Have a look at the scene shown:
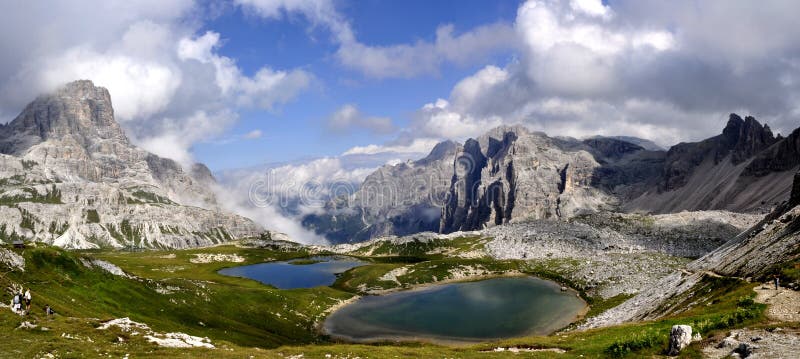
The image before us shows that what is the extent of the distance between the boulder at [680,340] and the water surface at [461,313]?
236 ft

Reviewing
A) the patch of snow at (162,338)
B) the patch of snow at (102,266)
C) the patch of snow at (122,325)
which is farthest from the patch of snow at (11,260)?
the patch of snow at (162,338)

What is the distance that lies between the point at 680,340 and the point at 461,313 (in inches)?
3851

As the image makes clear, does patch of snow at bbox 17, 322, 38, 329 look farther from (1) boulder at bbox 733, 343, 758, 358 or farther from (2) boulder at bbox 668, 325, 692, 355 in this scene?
(1) boulder at bbox 733, 343, 758, 358

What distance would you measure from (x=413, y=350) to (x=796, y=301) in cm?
3930

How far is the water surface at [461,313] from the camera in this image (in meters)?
111

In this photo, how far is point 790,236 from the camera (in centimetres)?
7262

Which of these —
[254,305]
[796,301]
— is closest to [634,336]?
[796,301]

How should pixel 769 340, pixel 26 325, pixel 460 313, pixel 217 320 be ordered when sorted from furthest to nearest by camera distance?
pixel 460 313 < pixel 217 320 < pixel 26 325 < pixel 769 340

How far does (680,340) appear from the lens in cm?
3694

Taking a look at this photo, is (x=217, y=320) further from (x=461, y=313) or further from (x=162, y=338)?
(x=461, y=313)

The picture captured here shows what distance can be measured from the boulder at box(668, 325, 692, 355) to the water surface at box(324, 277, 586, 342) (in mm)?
72055

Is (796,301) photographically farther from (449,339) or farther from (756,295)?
(449,339)

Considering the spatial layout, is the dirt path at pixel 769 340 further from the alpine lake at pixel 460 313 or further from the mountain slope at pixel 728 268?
the alpine lake at pixel 460 313

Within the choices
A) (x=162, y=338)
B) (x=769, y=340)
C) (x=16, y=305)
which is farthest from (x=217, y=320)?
(x=769, y=340)
